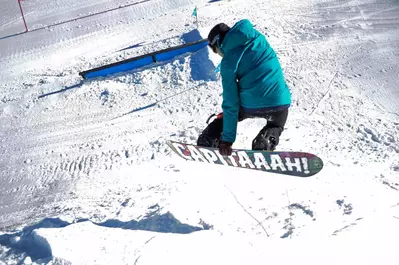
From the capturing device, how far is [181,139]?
5.87 meters

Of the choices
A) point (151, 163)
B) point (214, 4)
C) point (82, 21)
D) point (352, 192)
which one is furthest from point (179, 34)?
point (352, 192)

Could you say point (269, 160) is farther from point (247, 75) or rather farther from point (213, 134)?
point (247, 75)

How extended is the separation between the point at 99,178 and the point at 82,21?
645 centimetres

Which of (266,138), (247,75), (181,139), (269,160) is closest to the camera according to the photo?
(247,75)

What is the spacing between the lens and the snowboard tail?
4531mm

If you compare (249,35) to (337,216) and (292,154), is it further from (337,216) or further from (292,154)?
(337,216)

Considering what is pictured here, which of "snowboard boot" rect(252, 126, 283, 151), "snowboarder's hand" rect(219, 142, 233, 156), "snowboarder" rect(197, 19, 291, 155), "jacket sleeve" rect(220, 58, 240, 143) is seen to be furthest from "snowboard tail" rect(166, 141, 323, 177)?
"jacket sleeve" rect(220, 58, 240, 143)

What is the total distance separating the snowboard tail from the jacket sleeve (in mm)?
Answer: 653

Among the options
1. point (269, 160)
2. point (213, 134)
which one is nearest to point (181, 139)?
point (213, 134)

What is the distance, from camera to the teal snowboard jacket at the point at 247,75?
3627 mm

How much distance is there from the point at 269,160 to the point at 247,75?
130 cm

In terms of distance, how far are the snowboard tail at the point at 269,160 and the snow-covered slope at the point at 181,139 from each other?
135mm

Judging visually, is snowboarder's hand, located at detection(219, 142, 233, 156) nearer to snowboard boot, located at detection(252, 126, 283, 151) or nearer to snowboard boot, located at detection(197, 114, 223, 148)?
snowboard boot, located at detection(252, 126, 283, 151)

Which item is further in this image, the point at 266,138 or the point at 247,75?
the point at 266,138
